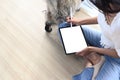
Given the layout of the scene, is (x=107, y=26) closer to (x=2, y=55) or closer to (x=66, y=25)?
(x=66, y=25)

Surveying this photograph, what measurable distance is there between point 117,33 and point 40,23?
785mm

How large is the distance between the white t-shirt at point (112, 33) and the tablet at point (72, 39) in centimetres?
21

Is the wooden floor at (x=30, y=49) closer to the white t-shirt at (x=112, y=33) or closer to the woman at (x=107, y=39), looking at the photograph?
the woman at (x=107, y=39)

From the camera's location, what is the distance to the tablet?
1.34 metres

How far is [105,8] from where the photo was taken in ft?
2.99

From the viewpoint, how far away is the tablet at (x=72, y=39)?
4.40ft

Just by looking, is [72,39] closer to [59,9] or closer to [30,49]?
[59,9]

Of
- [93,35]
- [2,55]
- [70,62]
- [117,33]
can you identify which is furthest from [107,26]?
[2,55]

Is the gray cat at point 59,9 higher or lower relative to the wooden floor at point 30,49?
higher

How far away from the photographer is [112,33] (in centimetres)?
101

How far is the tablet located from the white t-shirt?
0.68 feet

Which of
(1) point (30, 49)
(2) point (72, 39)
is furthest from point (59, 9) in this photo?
(1) point (30, 49)

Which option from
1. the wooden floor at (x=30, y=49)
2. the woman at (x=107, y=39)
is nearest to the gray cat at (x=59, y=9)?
the woman at (x=107, y=39)

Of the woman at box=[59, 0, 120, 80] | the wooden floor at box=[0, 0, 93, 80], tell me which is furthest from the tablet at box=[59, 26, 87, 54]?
the wooden floor at box=[0, 0, 93, 80]
